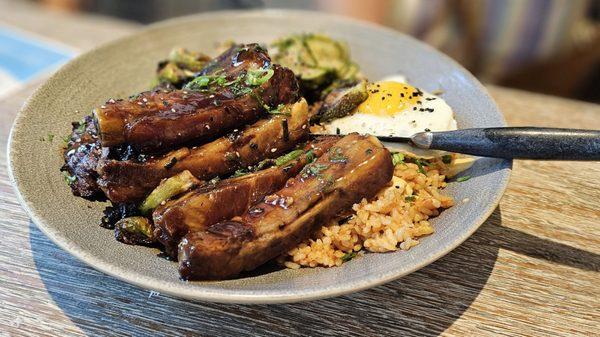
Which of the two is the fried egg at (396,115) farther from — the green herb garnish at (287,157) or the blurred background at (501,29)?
the blurred background at (501,29)

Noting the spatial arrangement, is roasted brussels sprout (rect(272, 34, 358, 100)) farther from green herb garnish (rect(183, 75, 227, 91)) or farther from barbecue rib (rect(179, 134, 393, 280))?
barbecue rib (rect(179, 134, 393, 280))

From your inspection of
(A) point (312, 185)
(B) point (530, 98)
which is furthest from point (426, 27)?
(A) point (312, 185)

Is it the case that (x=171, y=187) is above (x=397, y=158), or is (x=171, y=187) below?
above

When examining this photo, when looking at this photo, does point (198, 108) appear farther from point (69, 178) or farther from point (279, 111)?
point (69, 178)

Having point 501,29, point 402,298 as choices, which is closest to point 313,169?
point 402,298

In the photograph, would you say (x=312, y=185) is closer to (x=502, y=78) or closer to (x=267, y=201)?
(x=267, y=201)
